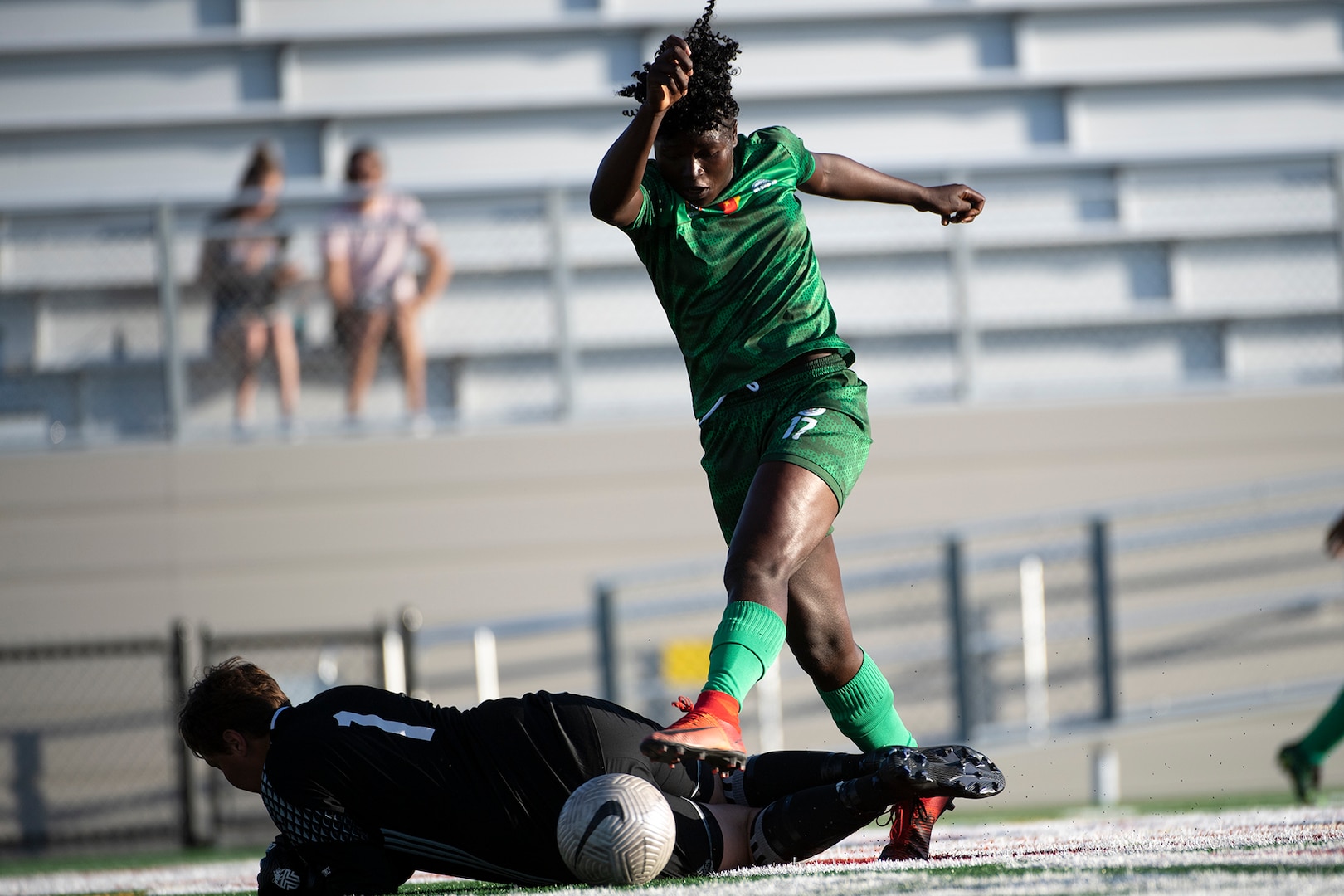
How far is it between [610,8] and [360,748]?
857 centimetres

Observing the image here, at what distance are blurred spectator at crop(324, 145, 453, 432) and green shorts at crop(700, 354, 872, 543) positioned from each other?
4869 mm

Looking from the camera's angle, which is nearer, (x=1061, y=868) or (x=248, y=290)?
(x=1061, y=868)

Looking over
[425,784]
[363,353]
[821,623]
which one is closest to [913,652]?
[363,353]

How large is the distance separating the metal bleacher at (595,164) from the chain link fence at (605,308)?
2 cm

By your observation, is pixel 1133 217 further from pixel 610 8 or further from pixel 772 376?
pixel 772 376

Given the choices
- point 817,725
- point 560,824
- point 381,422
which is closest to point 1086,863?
point 560,824

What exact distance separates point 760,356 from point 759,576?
579 millimetres

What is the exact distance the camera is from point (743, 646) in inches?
120

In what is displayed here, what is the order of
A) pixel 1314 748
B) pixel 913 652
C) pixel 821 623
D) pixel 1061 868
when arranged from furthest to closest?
pixel 913 652 < pixel 1314 748 < pixel 821 623 < pixel 1061 868

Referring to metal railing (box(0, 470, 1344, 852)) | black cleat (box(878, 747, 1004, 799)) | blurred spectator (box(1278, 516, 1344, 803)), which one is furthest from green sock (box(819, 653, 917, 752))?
metal railing (box(0, 470, 1344, 852))

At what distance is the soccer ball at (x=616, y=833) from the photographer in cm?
305

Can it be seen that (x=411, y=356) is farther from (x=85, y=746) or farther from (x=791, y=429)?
(x=791, y=429)

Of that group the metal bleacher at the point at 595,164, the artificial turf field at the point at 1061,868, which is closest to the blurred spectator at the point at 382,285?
the metal bleacher at the point at 595,164

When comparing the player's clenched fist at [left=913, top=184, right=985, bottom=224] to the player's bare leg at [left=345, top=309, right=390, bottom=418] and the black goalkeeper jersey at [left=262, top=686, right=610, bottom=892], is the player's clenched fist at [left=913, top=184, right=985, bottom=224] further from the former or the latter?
the player's bare leg at [left=345, top=309, right=390, bottom=418]
